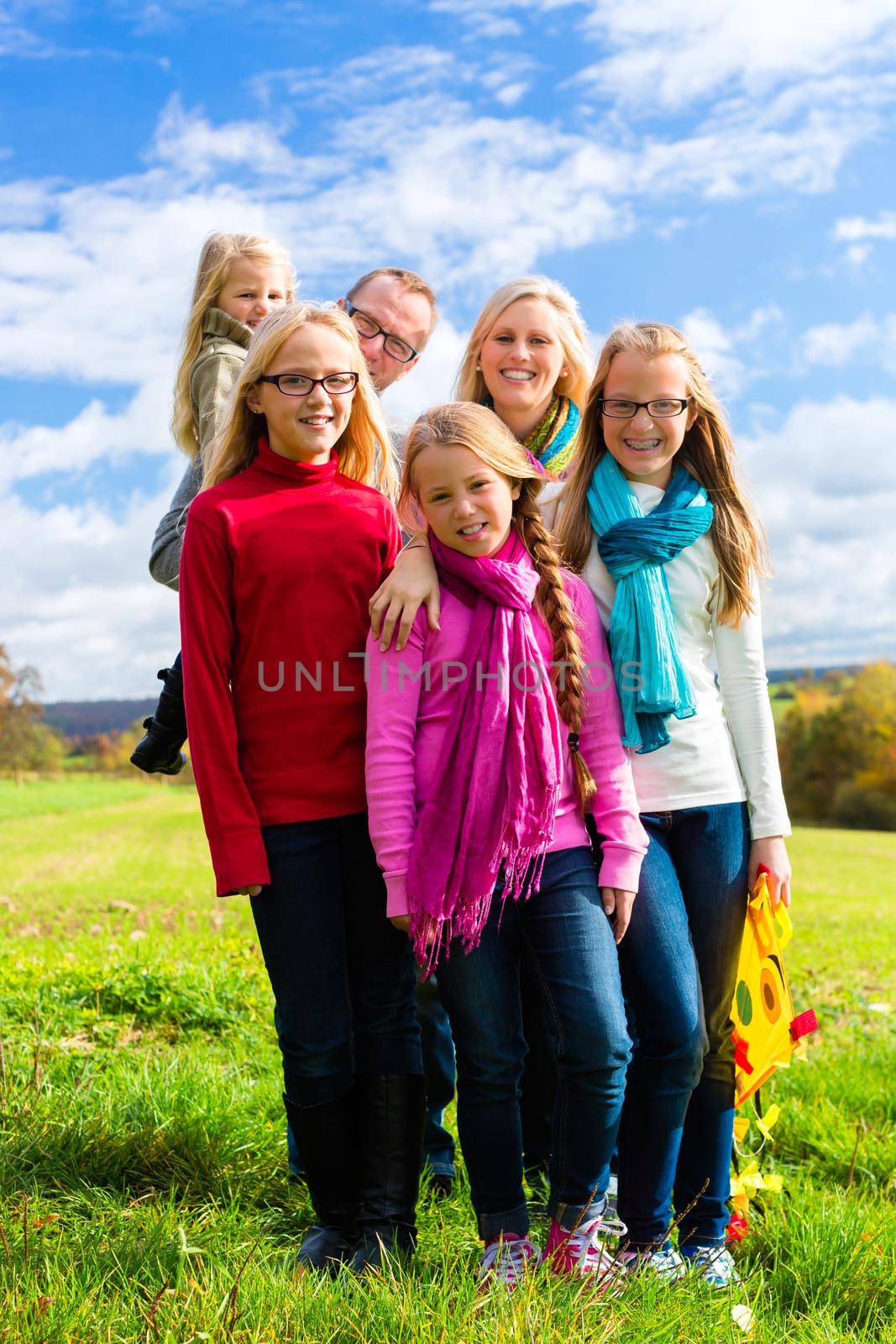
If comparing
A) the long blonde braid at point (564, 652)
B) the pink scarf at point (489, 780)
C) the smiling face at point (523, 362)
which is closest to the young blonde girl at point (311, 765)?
the pink scarf at point (489, 780)

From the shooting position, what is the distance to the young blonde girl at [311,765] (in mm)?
2312

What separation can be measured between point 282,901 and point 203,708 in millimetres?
449

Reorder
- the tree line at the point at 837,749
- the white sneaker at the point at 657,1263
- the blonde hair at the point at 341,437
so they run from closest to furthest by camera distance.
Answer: the white sneaker at the point at 657,1263 → the blonde hair at the point at 341,437 → the tree line at the point at 837,749

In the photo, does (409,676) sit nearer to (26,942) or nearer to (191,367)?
(191,367)

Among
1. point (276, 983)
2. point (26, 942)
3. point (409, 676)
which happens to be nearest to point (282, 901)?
point (276, 983)

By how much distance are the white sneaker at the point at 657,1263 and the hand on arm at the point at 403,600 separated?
1.37m

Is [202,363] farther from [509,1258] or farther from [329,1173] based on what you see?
[509,1258]

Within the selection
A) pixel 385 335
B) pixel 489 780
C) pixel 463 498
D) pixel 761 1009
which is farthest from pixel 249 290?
pixel 761 1009

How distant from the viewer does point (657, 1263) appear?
7.68 feet

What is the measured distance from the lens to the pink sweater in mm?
2230

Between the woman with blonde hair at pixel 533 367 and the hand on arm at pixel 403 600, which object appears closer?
the hand on arm at pixel 403 600

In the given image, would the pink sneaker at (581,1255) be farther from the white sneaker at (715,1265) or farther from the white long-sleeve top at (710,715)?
the white long-sleeve top at (710,715)

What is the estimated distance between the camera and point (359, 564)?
2400 millimetres

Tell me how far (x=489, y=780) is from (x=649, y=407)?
3.36 ft
